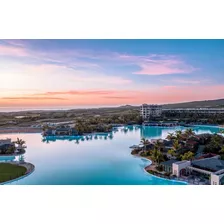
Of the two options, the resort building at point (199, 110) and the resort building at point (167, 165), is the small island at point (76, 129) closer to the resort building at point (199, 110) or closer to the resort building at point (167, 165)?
the resort building at point (199, 110)

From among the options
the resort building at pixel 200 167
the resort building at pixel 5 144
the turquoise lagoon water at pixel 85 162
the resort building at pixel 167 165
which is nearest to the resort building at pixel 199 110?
the turquoise lagoon water at pixel 85 162

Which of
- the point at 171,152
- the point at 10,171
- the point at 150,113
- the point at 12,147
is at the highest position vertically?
the point at 150,113

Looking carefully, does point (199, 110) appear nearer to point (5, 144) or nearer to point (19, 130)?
point (19, 130)

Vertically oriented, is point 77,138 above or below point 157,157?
above

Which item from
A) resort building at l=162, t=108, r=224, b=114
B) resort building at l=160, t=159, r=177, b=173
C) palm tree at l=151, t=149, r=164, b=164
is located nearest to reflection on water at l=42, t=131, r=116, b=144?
resort building at l=162, t=108, r=224, b=114

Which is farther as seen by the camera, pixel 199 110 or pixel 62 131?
pixel 199 110

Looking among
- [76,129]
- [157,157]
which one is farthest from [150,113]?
[157,157]
